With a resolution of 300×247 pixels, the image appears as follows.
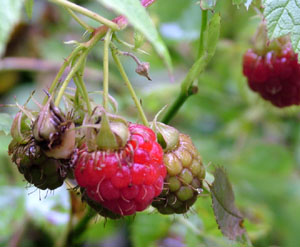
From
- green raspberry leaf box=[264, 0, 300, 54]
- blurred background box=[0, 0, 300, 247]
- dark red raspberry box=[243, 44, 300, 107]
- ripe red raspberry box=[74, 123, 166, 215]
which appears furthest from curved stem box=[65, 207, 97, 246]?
green raspberry leaf box=[264, 0, 300, 54]

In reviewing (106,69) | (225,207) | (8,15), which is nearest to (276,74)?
(225,207)

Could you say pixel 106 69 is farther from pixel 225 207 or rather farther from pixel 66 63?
pixel 225 207

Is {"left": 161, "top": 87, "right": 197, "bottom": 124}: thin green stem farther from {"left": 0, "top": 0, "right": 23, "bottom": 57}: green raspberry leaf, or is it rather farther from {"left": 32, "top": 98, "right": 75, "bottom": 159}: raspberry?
{"left": 0, "top": 0, "right": 23, "bottom": 57}: green raspberry leaf

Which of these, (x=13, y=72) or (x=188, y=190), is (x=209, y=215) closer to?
(x=188, y=190)

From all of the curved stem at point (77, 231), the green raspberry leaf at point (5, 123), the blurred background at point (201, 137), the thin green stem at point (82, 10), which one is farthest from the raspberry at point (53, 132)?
the blurred background at point (201, 137)

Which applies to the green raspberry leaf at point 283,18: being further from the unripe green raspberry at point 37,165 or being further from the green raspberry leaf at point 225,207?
the unripe green raspberry at point 37,165

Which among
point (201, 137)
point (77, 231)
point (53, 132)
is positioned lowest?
point (201, 137)

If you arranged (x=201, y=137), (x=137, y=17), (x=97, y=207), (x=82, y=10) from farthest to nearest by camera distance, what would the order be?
1. (x=201, y=137)
2. (x=97, y=207)
3. (x=82, y=10)
4. (x=137, y=17)
